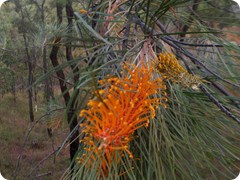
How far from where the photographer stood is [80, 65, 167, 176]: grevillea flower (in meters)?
0.18

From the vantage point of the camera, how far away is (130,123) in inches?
7.6

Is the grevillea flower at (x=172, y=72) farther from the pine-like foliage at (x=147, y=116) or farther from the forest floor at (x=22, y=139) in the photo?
the forest floor at (x=22, y=139)

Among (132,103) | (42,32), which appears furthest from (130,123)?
(42,32)

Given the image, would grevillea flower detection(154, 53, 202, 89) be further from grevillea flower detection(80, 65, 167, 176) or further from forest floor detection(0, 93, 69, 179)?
forest floor detection(0, 93, 69, 179)

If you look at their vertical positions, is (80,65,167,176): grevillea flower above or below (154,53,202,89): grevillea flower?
below

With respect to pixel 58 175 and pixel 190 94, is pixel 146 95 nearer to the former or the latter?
pixel 190 94

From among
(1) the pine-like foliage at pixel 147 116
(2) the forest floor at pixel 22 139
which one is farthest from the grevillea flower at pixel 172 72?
(2) the forest floor at pixel 22 139

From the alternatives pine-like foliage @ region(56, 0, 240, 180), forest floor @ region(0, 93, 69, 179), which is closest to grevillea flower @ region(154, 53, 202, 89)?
pine-like foliage @ region(56, 0, 240, 180)

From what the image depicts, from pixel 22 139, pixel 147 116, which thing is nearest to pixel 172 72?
pixel 147 116

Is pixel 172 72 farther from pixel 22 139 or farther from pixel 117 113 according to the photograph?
pixel 22 139

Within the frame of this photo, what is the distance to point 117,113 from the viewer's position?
0.61ft

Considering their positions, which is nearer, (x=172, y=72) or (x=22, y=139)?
(x=172, y=72)

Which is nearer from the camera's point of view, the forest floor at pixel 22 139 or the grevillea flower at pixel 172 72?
the grevillea flower at pixel 172 72

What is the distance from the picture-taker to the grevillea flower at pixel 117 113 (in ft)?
0.60
